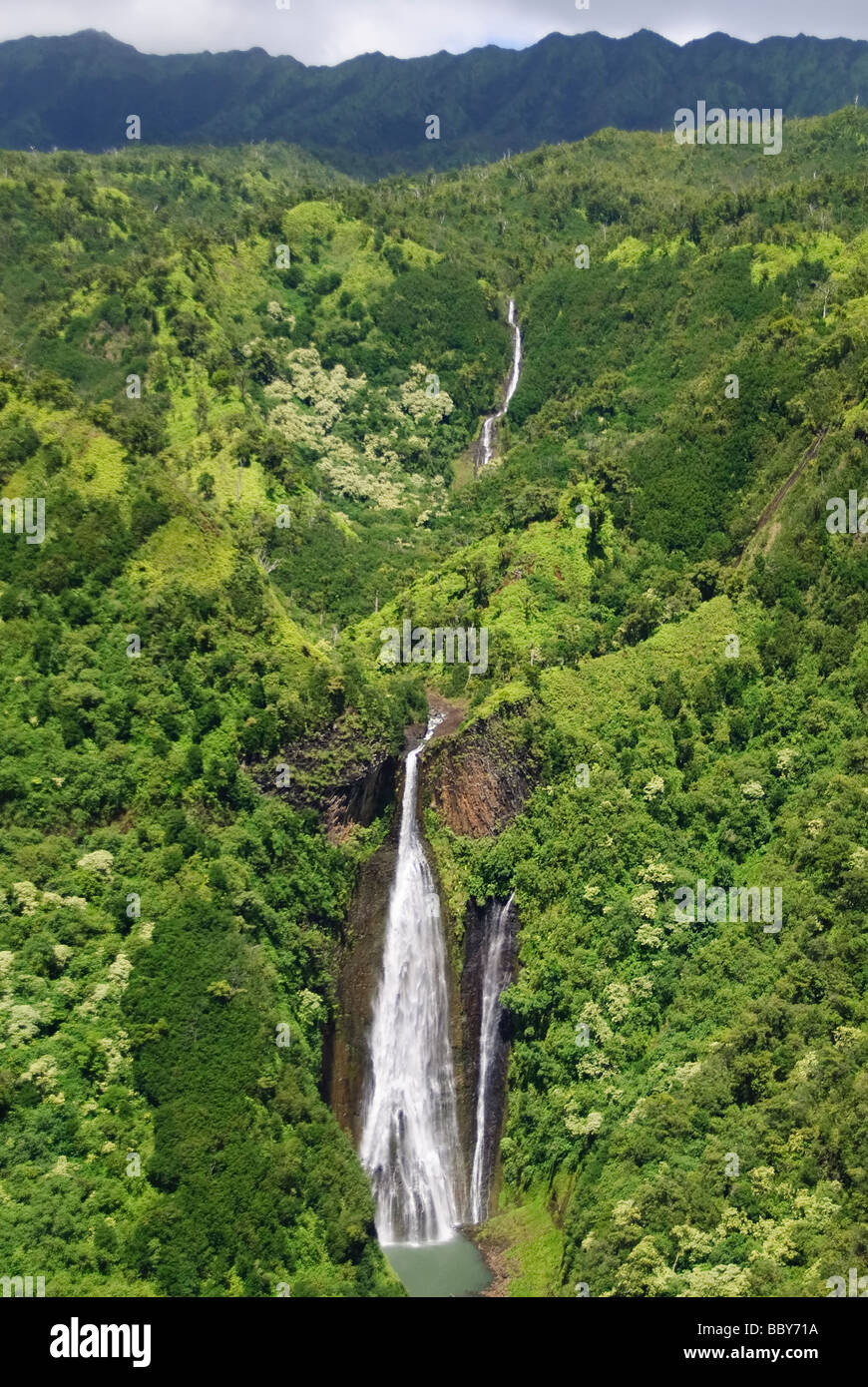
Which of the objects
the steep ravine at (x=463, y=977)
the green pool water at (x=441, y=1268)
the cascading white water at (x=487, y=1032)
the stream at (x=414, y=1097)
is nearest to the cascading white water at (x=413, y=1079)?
the stream at (x=414, y=1097)

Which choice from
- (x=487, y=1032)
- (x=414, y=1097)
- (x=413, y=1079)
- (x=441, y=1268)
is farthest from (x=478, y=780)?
(x=441, y=1268)

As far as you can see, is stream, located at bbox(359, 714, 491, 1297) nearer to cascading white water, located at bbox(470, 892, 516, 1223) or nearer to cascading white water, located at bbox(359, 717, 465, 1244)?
cascading white water, located at bbox(359, 717, 465, 1244)

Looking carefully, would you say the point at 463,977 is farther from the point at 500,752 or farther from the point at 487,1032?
the point at 500,752

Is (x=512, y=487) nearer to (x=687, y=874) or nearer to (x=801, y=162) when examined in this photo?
(x=687, y=874)

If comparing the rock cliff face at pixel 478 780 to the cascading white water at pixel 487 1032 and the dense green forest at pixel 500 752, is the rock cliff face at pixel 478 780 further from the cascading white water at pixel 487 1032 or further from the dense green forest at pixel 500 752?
the cascading white water at pixel 487 1032

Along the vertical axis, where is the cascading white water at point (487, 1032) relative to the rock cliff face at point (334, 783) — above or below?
below

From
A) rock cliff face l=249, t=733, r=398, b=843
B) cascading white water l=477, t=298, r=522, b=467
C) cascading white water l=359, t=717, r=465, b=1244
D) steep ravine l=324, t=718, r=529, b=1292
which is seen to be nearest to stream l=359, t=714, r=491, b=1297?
cascading white water l=359, t=717, r=465, b=1244
